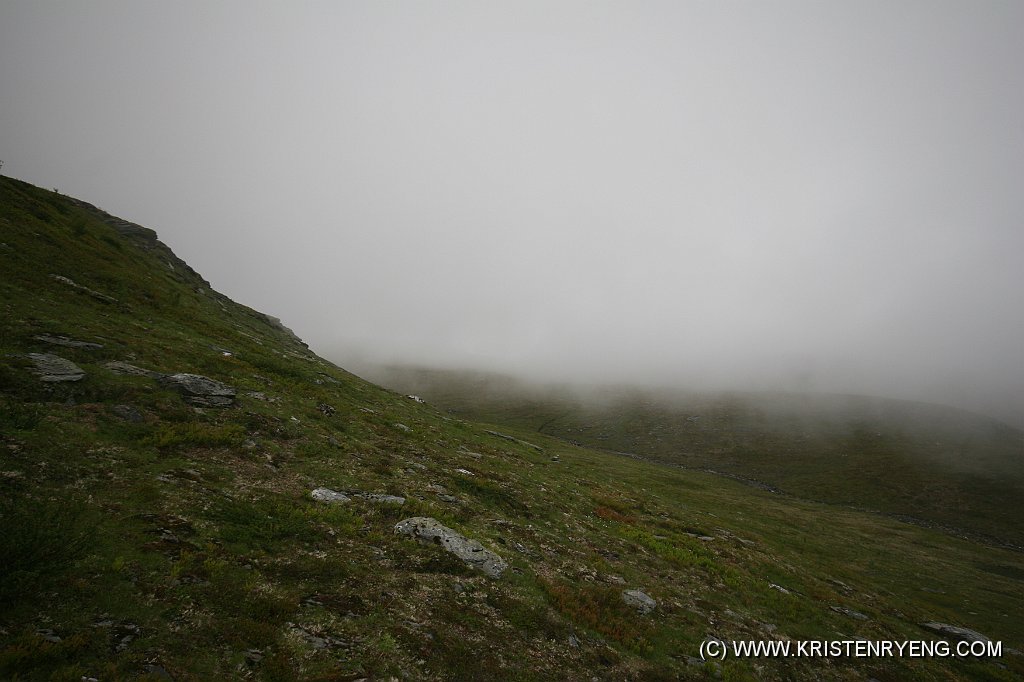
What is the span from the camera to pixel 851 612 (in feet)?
90.3

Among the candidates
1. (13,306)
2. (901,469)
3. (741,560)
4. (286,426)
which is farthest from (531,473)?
(901,469)

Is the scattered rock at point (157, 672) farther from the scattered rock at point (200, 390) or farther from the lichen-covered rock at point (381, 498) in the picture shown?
the scattered rock at point (200, 390)

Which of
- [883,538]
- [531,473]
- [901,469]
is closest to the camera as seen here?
[531,473]

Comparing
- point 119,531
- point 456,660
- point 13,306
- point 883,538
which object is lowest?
point 883,538

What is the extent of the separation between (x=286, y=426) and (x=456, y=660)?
17.9 metres

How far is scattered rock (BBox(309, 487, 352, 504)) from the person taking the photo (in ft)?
58.6

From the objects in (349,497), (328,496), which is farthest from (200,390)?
(349,497)

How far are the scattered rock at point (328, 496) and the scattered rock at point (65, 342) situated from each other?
16.4 metres

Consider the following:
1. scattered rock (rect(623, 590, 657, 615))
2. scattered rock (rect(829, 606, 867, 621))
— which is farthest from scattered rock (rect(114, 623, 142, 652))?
scattered rock (rect(829, 606, 867, 621))

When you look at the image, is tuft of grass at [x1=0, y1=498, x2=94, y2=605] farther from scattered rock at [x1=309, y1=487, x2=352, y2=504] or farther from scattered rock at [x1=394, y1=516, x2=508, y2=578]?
scattered rock at [x1=394, y1=516, x2=508, y2=578]

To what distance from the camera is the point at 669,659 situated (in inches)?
605

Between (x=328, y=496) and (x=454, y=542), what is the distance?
20.4ft

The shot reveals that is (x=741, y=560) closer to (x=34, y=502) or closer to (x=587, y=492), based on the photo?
(x=587, y=492)

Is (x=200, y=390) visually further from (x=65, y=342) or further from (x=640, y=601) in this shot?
(x=640, y=601)
